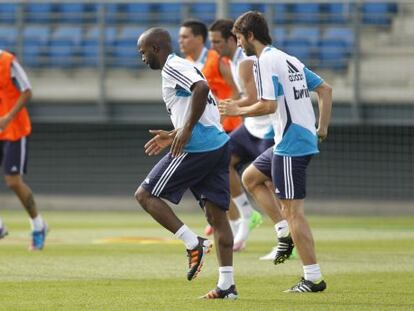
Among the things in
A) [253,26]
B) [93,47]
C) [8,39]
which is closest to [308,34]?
[93,47]

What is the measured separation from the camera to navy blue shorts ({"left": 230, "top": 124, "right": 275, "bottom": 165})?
13.1 meters

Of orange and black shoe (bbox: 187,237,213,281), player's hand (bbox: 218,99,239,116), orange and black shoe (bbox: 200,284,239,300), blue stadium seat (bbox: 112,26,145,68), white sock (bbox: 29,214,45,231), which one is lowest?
blue stadium seat (bbox: 112,26,145,68)

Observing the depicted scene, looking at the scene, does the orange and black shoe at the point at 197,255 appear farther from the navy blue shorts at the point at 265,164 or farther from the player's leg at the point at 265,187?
the navy blue shorts at the point at 265,164

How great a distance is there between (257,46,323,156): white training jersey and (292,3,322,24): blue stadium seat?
15231mm

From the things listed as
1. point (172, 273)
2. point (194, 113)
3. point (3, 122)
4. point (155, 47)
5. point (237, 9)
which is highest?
point (155, 47)

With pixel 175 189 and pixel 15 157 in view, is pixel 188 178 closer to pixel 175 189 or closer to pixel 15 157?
pixel 175 189

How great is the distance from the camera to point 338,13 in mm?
24094

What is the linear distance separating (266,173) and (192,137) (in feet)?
8.49

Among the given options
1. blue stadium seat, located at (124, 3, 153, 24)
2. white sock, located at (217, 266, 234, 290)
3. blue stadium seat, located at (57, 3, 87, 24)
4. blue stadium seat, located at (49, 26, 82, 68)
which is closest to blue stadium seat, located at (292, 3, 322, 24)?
blue stadium seat, located at (124, 3, 153, 24)

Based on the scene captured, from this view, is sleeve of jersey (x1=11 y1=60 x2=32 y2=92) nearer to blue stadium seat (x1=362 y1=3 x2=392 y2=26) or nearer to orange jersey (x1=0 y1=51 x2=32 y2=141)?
orange jersey (x1=0 y1=51 x2=32 y2=141)

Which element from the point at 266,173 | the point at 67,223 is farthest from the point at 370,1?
the point at 266,173

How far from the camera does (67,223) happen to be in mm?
19641

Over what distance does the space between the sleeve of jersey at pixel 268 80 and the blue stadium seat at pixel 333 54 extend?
14.7 m

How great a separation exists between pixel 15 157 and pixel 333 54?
37.2 feet
